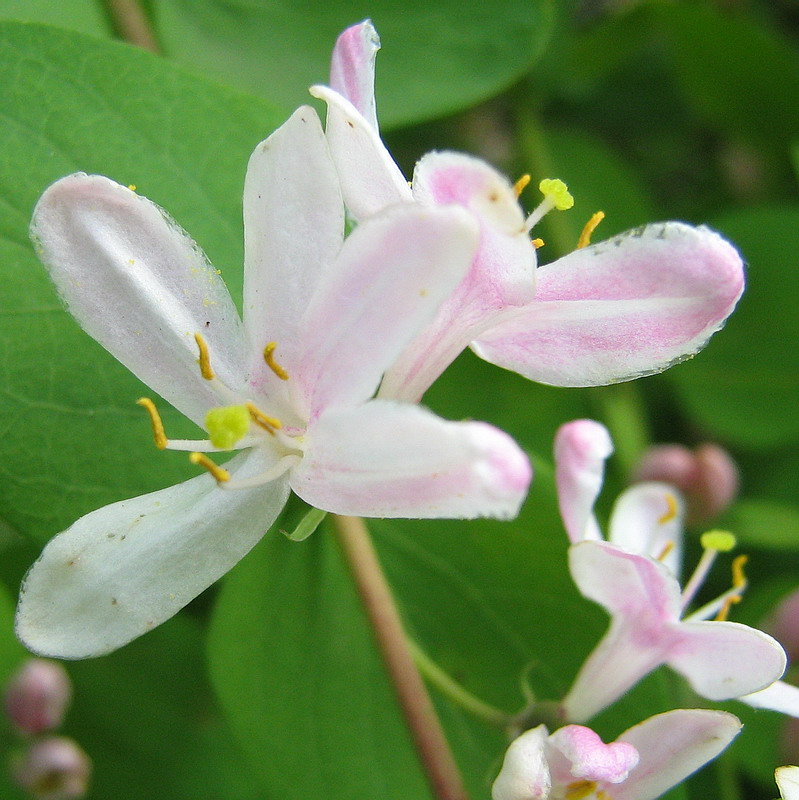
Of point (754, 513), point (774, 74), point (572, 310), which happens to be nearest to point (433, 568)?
point (572, 310)

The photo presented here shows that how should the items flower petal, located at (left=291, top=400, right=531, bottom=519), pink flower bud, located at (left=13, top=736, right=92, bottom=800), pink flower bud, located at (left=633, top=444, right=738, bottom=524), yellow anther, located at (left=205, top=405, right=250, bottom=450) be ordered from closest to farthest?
1. flower petal, located at (left=291, top=400, right=531, bottom=519)
2. yellow anther, located at (left=205, top=405, right=250, bottom=450)
3. pink flower bud, located at (left=13, top=736, right=92, bottom=800)
4. pink flower bud, located at (left=633, top=444, right=738, bottom=524)

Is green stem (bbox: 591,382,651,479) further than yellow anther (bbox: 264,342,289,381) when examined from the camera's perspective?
Answer: Yes

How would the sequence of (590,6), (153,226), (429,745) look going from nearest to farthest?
1. (153,226)
2. (429,745)
3. (590,6)

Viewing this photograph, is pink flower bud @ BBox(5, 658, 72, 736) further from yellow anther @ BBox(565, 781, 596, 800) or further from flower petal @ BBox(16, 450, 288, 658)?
yellow anther @ BBox(565, 781, 596, 800)

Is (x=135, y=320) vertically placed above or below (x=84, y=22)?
below

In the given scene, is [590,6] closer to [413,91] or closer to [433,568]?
[413,91]

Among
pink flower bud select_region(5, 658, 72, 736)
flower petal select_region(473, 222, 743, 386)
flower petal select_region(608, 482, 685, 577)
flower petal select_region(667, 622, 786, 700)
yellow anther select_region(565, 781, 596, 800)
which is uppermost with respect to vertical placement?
flower petal select_region(473, 222, 743, 386)

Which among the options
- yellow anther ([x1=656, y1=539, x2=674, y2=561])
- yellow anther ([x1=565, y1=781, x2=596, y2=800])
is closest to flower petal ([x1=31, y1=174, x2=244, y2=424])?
yellow anther ([x1=565, y1=781, x2=596, y2=800])
